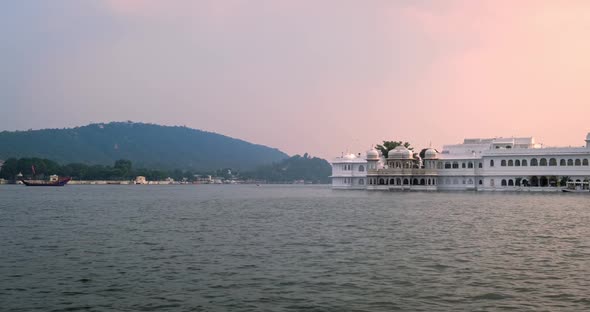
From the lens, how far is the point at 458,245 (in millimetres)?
26984

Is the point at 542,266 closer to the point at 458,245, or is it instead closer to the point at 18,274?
the point at 458,245

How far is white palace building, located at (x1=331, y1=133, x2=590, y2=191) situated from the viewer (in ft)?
283

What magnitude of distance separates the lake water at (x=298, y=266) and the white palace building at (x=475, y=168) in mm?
52331

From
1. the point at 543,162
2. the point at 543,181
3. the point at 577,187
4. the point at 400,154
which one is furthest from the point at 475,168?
the point at 577,187

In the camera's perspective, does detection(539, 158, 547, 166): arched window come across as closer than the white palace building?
No

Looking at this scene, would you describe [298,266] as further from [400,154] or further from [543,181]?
[400,154]

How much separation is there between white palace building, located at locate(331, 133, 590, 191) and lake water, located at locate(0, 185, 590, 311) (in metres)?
52.3

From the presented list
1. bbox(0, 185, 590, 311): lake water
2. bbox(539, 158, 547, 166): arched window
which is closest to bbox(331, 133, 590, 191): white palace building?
bbox(539, 158, 547, 166): arched window

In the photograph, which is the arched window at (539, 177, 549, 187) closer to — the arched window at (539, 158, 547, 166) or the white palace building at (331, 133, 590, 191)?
the white palace building at (331, 133, 590, 191)

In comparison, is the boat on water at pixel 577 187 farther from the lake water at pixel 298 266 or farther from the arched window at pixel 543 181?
the lake water at pixel 298 266

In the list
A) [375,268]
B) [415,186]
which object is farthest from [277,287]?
[415,186]

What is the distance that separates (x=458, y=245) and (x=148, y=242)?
512 inches

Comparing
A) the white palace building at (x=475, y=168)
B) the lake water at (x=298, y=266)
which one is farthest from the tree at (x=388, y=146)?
the lake water at (x=298, y=266)

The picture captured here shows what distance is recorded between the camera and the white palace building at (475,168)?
86.2 m
